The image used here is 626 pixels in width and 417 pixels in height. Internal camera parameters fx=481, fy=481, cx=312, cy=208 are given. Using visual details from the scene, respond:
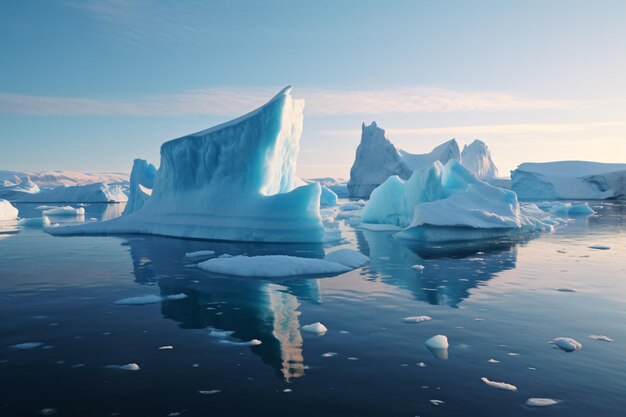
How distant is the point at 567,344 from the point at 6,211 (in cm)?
3166

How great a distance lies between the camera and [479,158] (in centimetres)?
6475

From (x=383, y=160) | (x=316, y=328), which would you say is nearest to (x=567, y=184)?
(x=383, y=160)

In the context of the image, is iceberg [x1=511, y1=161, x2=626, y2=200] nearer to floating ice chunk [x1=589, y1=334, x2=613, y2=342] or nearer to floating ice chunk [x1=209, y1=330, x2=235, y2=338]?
floating ice chunk [x1=589, y1=334, x2=613, y2=342]

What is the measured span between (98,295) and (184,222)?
8755mm

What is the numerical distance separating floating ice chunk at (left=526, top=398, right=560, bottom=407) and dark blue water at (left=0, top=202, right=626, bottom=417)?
5 cm

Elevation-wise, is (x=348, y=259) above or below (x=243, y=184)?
below

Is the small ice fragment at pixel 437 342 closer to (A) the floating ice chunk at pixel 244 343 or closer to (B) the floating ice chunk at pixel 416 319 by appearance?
(B) the floating ice chunk at pixel 416 319

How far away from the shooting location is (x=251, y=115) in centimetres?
1492

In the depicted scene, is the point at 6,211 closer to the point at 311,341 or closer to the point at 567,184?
the point at 311,341

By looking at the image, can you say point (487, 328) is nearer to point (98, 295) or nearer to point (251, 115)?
point (98, 295)

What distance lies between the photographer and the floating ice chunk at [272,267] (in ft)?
30.8

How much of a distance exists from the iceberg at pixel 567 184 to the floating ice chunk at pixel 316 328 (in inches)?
2085

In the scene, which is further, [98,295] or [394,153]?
[394,153]

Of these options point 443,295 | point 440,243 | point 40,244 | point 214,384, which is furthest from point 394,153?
point 214,384
